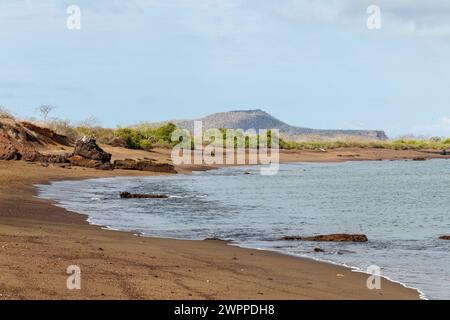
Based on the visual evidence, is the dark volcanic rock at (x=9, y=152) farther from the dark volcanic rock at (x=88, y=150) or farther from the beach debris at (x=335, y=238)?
the beach debris at (x=335, y=238)

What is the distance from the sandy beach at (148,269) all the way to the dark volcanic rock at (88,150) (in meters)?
26.7

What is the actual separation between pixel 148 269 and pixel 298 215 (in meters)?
13.4

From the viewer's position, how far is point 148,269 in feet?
36.3

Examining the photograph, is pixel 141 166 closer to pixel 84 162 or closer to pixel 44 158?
pixel 84 162

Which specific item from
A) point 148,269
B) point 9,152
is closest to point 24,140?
point 9,152

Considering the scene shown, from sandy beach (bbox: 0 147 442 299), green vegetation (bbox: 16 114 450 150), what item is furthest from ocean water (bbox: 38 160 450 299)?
green vegetation (bbox: 16 114 450 150)

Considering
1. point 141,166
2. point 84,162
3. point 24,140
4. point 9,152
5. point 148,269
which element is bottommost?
point 148,269

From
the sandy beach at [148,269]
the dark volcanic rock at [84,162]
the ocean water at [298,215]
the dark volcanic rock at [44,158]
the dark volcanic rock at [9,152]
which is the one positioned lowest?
the ocean water at [298,215]

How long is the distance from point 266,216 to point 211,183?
17127mm

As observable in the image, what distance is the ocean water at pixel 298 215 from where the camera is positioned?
14680mm

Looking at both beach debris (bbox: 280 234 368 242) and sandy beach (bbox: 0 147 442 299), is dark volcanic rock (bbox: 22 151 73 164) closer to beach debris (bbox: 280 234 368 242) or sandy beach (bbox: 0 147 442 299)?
sandy beach (bbox: 0 147 442 299)

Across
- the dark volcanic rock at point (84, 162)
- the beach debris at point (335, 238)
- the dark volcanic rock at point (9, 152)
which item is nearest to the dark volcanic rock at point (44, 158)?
the dark volcanic rock at point (84, 162)

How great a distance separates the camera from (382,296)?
33.6 ft
